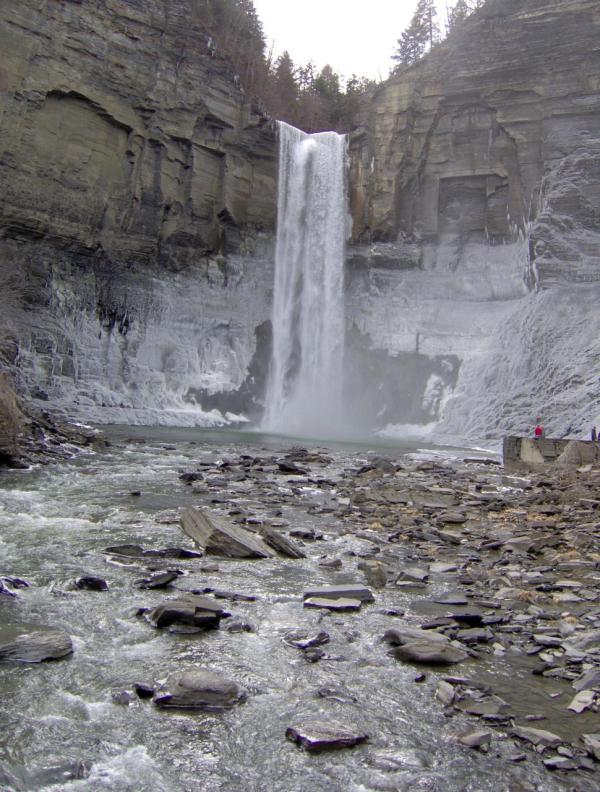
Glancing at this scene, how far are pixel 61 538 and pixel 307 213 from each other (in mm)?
31957

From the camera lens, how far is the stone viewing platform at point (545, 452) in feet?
50.2

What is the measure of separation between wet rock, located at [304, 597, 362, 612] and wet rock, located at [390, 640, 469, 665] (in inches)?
32.8

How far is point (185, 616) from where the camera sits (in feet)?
14.7

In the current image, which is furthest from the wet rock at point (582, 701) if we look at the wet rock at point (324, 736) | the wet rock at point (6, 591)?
the wet rock at point (6, 591)

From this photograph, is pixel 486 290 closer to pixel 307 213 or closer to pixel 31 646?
pixel 307 213

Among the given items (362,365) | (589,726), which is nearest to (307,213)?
(362,365)

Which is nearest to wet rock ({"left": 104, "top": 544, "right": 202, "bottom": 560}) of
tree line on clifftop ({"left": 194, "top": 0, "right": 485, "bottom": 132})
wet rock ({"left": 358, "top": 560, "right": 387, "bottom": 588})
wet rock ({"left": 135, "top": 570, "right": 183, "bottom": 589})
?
wet rock ({"left": 135, "top": 570, "right": 183, "bottom": 589})

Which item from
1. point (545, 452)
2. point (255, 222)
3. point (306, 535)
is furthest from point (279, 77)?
point (306, 535)

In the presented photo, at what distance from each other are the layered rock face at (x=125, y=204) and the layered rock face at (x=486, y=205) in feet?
22.6

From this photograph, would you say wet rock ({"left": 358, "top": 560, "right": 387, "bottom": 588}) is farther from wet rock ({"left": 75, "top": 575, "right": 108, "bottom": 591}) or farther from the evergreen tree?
the evergreen tree

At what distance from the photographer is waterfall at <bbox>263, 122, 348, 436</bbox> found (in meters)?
36.0

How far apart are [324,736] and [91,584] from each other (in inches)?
107

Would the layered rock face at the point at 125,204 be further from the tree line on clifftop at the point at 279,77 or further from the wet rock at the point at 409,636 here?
the wet rock at the point at 409,636

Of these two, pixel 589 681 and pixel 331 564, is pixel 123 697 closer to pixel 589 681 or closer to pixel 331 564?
pixel 589 681
